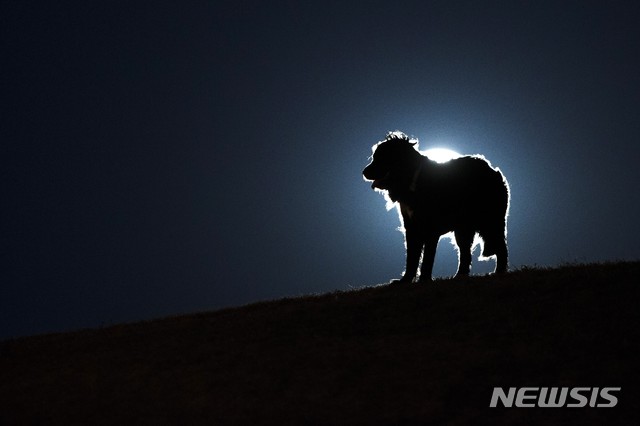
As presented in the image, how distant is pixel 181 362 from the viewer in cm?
1073

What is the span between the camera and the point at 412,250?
13711 millimetres

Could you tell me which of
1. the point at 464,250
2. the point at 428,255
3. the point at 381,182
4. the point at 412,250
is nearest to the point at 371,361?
the point at 428,255

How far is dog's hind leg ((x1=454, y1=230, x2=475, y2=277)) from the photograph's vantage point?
44.7ft

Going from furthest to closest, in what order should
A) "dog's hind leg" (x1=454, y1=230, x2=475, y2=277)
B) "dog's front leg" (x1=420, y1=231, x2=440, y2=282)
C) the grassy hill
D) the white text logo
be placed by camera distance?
1. "dog's hind leg" (x1=454, y1=230, x2=475, y2=277)
2. "dog's front leg" (x1=420, y1=231, x2=440, y2=282)
3. the grassy hill
4. the white text logo

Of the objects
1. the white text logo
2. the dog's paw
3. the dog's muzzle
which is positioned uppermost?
the dog's muzzle

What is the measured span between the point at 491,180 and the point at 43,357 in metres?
9.15

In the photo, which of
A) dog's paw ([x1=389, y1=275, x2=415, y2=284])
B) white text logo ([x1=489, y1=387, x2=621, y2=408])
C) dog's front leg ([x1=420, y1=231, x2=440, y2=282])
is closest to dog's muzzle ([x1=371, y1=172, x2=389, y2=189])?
dog's front leg ([x1=420, y1=231, x2=440, y2=282])

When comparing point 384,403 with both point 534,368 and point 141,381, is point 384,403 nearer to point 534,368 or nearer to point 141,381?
point 534,368

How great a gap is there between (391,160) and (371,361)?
577 centimetres

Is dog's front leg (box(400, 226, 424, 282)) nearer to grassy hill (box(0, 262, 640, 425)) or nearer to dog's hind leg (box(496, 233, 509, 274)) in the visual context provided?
grassy hill (box(0, 262, 640, 425))

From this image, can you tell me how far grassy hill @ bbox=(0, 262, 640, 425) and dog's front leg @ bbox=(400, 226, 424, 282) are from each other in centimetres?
87

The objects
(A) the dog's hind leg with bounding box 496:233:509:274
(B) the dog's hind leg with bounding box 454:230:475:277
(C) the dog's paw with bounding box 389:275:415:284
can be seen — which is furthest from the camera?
(A) the dog's hind leg with bounding box 496:233:509:274

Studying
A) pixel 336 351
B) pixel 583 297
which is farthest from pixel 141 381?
pixel 583 297

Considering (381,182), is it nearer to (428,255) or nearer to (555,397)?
(428,255)
